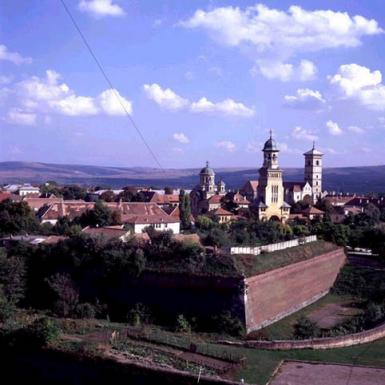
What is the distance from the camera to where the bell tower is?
78.1 metres

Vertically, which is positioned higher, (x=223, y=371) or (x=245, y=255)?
(x=245, y=255)

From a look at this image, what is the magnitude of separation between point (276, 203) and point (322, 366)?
4146cm

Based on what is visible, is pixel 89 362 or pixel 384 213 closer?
pixel 89 362

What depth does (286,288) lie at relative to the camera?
2745cm

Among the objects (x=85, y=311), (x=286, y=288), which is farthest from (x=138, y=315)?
(x=286, y=288)

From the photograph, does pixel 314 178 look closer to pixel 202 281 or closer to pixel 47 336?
pixel 202 281

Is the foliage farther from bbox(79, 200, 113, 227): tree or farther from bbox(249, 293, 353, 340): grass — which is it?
bbox(249, 293, 353, 340): grass

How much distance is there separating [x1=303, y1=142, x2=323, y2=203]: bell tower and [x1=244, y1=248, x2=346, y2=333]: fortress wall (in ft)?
148

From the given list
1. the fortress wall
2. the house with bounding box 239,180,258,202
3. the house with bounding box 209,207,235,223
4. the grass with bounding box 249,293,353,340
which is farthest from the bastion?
the house with bounding box 239,180,258,202

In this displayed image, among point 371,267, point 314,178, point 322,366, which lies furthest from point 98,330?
point 314,178

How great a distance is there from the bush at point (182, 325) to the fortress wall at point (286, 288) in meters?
2.31

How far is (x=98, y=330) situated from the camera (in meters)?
21.2

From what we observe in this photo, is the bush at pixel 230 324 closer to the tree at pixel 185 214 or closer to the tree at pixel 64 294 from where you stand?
the tree at pixel 64 294

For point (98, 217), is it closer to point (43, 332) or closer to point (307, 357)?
point (43, 332)
